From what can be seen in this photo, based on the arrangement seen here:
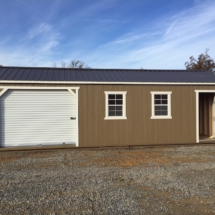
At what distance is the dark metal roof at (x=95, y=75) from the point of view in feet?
34.3

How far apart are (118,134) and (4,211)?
6875 mm

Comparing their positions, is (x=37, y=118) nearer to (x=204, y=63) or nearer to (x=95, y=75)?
(x=95, y=75)

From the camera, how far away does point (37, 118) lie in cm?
1036

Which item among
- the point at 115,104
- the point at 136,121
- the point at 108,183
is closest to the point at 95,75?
the point at 115,104

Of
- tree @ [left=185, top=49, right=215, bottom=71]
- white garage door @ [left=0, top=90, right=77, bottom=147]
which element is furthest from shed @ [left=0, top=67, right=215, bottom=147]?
tree @ [left=185, top=49, right=215, bottom=71]

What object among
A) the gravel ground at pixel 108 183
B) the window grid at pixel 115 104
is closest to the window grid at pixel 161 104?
the window grid at pixel 115 104

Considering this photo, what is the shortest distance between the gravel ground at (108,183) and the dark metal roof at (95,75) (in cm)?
336

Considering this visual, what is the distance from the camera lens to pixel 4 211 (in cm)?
404

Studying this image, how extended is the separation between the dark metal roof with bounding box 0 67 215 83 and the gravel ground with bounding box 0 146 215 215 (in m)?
3.36

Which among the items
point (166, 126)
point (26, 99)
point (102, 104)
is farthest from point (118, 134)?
point (26, 99)

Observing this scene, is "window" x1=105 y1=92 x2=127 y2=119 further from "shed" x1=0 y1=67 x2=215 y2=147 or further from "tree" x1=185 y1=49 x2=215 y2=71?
"tree" x1=185 y1=49 x2=215 y2=71

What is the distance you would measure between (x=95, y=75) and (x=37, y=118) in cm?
332

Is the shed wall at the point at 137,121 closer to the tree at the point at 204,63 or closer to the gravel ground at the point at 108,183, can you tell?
the gravel ground at the point at 108,183

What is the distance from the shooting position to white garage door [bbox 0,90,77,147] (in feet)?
33.2
